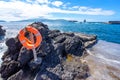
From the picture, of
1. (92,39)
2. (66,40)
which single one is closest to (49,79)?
(66,40)

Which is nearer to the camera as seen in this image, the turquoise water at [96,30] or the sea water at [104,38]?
the sea water at [104,38]

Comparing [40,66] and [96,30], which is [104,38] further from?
[40,66]

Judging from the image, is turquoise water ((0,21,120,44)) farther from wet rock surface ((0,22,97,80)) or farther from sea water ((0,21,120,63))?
wet rock surface ((0,22,97,80))

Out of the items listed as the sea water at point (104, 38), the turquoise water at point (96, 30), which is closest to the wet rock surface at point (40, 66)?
the sea water at point (104, 38)

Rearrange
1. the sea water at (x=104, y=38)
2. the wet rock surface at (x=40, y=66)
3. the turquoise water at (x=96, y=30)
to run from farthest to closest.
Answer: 1. the turquoise water at (x=96, y=30)
2. the sea water at (x=104, y=38)
3. the wet rock surface at (x=40, y=66)

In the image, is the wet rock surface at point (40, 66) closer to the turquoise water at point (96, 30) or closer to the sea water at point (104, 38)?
the sea water at point (104, 38)

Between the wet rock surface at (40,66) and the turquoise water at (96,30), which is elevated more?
the wet rock surface at (40,66)

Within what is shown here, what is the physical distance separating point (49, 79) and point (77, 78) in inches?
73.7

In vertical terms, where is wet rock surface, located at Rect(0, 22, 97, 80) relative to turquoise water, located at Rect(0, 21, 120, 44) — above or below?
above

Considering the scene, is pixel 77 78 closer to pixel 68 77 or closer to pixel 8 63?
pixel 68 77

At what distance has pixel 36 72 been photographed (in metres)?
11.4

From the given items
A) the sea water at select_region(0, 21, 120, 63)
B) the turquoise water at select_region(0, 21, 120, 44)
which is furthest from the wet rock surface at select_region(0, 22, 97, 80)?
the turquoise water at select_region(0, 21, 120, 44)

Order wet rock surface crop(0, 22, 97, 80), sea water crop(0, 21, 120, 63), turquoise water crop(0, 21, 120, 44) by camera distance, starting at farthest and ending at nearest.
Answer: turquoise water crop(0, 21, 120, 44) → sea water crop(0, 21, 120, 63) → wet rock surface crop(0, 22, 97, 80)

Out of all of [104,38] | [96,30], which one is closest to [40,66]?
[104,38]
